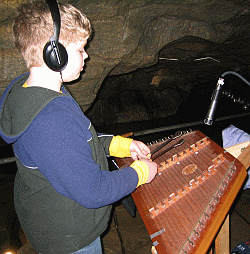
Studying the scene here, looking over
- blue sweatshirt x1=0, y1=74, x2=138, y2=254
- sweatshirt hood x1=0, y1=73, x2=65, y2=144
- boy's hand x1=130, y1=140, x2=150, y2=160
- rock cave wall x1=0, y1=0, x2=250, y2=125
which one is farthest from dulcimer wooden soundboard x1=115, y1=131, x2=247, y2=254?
rock cave wall x1=0, y1=0, x2=250, y2=125

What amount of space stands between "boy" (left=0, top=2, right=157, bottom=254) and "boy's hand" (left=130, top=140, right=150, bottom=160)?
9.8 inches

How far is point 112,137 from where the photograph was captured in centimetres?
146

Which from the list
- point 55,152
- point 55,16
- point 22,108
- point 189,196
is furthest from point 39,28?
point 189,196

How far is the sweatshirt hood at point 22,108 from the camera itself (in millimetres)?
802

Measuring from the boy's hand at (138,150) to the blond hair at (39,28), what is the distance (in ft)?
2.50

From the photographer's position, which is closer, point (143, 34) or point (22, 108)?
point (22, 108)

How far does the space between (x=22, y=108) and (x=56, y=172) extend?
0.30 meters

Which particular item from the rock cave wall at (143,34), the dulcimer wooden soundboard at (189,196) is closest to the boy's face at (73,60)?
the dulcimer wooden soundboard at (189,196)

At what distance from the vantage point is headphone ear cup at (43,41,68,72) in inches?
32.2

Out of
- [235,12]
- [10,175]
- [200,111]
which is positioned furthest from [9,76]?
[200,111]

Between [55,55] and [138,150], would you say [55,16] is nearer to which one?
[55,55]

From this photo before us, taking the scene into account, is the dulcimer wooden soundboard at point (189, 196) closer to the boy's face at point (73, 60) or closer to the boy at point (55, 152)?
the boy at point (55, 152)

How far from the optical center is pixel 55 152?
756 mm

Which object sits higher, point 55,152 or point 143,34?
point 143,34
